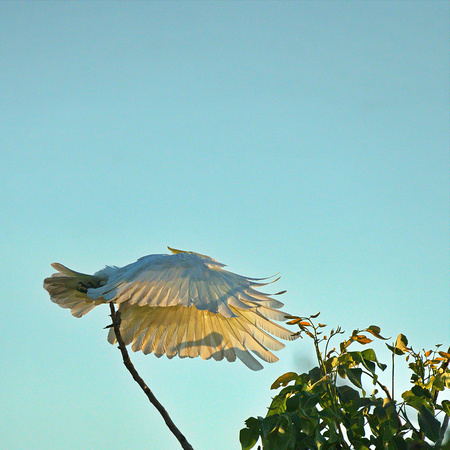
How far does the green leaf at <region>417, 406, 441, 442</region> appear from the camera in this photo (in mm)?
1437

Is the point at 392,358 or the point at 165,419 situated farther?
the point at 165,419

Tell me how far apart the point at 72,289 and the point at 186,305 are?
102 cm

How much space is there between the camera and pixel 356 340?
1.65 metres

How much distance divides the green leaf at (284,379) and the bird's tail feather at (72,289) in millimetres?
1551

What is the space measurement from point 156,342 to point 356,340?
4.86 feet

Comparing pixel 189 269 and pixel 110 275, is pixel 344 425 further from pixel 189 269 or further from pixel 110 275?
pixel 110 275

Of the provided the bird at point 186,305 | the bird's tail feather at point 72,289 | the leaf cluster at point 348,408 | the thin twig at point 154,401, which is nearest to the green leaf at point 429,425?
the leaf cluster at point 348,408

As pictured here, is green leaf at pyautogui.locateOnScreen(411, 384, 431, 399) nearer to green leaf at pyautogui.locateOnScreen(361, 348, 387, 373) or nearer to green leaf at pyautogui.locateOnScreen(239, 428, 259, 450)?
green leaf at pyautogui.locateOnScreen(361, 348, 387, 373)

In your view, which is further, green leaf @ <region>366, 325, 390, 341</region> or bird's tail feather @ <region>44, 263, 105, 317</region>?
bird's tail feather @ <region>44, 263, 105, 317</region>

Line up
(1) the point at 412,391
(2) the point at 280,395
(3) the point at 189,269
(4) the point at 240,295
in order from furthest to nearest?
(3) the point at 189,269, (4) the point at 240,295, (2) the point at 280,395, (1) the point at 412,391

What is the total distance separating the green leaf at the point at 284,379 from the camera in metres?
1.73

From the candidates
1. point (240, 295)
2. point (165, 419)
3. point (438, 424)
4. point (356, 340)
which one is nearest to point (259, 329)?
point (240, 295)

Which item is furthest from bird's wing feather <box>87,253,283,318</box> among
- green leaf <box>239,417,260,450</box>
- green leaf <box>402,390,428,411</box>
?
green leaf <box>402,390,428,411</box>

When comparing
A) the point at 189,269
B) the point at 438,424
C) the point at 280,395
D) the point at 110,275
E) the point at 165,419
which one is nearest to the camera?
the point at 438,424
